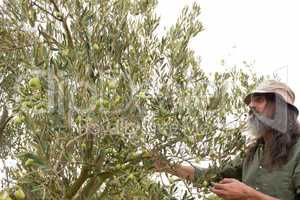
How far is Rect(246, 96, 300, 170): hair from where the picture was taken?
4004 mm

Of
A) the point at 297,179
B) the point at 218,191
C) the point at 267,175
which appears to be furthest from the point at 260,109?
the point at 218,191

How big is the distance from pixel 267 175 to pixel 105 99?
182 cm

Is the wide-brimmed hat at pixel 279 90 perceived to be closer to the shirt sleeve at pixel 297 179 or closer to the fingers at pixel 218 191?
the shirt sleeve at pixel 297 179

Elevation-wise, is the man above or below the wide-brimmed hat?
below

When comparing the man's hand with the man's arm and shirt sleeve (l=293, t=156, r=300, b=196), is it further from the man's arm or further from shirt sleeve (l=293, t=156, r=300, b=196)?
shirt sleeve (l=293, t=156, r=300, b=196)

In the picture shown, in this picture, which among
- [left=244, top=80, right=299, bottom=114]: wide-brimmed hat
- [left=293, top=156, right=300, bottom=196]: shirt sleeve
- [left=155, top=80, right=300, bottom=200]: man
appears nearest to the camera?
[left=293, top=156, right=300, bottom=196]: shirt sleeve

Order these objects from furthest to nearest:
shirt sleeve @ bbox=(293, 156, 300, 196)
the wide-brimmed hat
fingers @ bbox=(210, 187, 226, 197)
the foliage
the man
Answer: the wide-brimmed hat
the man
shirt sleeve @ bbox=(293, 156, 300, 196)
fingers @ bbox=(210, 187, 226, 197)
the foliage

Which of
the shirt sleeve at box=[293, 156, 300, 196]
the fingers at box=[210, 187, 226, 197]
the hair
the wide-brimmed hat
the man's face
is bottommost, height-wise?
the fingers at box=[210, 187, 226, 197]

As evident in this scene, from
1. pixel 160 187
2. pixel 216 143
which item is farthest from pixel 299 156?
pixel 160 187

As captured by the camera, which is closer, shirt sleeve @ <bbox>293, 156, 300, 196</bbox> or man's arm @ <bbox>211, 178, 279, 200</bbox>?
man's arm @ <bbox>211, 178, 279, 200</bbox>

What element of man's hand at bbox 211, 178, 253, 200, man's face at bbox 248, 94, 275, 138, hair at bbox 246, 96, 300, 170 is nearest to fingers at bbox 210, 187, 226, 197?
man's hand at bbox 211, 178, 253, 200

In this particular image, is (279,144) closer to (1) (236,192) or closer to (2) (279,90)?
(2) (279,90)

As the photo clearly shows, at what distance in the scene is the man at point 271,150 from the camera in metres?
3.85

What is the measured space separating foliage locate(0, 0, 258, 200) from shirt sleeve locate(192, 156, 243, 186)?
3.8 inches
